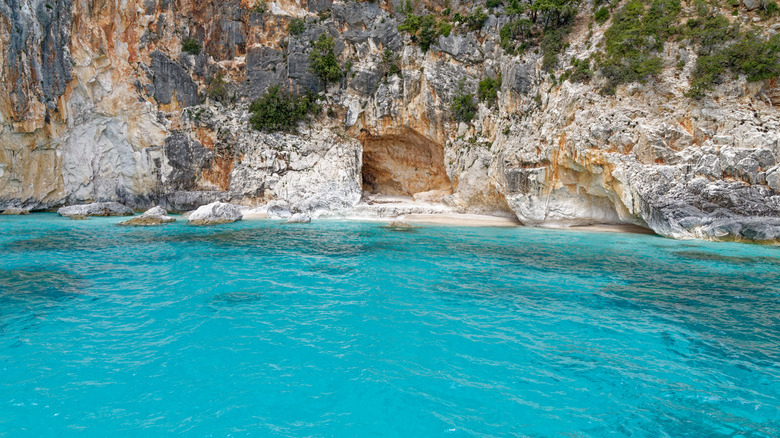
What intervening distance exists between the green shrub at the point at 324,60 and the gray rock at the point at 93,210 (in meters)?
19.9

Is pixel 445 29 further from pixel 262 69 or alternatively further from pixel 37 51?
pixel 37 51

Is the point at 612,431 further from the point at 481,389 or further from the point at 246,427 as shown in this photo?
the point at 246,427

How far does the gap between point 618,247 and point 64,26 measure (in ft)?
137

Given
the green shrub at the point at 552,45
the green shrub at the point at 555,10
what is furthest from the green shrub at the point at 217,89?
A: the green shrub at the point at 552,45

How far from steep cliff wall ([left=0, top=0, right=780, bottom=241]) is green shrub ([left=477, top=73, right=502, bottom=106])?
462 millimetres

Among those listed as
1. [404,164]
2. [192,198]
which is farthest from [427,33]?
[192,198]

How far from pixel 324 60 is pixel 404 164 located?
40.0 ft

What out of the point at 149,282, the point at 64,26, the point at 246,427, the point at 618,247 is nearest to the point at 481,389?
the point at 246,427

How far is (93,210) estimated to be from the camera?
28.9 meters

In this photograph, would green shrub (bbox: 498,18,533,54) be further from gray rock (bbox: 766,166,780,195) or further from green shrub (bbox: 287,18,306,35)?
green shrub (bbox: 287,18,306,35)

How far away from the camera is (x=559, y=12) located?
1051 inches

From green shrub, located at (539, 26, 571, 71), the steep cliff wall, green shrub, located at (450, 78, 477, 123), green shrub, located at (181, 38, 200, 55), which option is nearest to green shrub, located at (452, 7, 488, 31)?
the steep cliff wall

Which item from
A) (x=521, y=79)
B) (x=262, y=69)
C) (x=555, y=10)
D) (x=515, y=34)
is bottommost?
(x=521, y=79)

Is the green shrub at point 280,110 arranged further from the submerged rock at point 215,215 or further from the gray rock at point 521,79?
the gray rock at point 521,79
